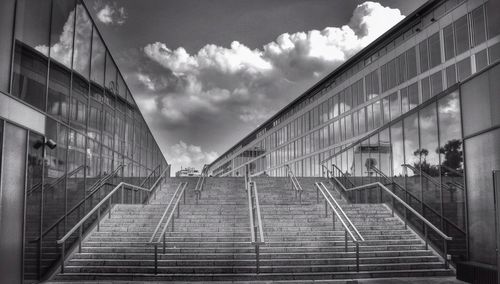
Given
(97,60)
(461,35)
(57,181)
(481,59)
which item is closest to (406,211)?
(57,181)

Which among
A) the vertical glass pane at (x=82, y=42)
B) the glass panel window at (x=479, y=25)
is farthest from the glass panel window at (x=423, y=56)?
the vertical glass pane at (x=82, y=42)

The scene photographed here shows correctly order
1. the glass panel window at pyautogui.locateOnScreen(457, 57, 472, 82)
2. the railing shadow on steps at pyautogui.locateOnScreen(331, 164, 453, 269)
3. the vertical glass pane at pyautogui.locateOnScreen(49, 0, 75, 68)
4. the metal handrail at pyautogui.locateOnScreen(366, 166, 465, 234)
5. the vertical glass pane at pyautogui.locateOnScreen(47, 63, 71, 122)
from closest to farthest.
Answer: the vertical glass pane at pyautogui.locateOnScreen(47, 63, 71, 122) → the vertical glass pane at pyautogui.locateOnScreen(49, 0, 75, 68) → the railing shadow on steps at pyautogui.locateOnScreen(331, 164, 453, 269) → the metal handrail at pyautogui.locateOnScreen(366, 166, 465, 234) → the glass panel window at pyautogui.locateOnScreen(457, 57, 472, 82)

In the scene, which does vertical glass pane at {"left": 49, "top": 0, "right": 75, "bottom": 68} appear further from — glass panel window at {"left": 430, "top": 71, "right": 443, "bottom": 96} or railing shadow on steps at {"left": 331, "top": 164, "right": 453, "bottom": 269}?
glass panel window at {"left": 430, "top": 71, "right": 443, "bottom": 96}

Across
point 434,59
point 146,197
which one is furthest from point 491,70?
point 434,59

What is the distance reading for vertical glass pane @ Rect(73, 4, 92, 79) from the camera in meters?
12.4

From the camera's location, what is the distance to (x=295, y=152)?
48.3 m

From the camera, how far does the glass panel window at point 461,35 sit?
2466 cm

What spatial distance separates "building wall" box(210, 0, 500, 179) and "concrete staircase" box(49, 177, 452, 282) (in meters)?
13.0

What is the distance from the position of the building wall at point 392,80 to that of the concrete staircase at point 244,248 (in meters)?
13.0

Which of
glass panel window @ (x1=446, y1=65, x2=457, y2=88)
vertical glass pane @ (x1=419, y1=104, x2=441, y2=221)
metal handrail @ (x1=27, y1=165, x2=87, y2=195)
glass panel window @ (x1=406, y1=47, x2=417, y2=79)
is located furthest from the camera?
glass panel window @ (x1=406, y1=47, x2=417, y2=79)

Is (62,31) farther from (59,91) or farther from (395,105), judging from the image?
(395,105)

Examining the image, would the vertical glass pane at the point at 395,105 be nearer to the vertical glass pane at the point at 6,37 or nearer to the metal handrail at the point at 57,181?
the metal handrail at the point at 57,181

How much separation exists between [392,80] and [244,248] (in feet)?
75.8

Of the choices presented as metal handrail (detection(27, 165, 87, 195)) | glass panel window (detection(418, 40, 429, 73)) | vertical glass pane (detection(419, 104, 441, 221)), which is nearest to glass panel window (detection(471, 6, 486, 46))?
glass panel window (detection(418, 40, 429, 73))
